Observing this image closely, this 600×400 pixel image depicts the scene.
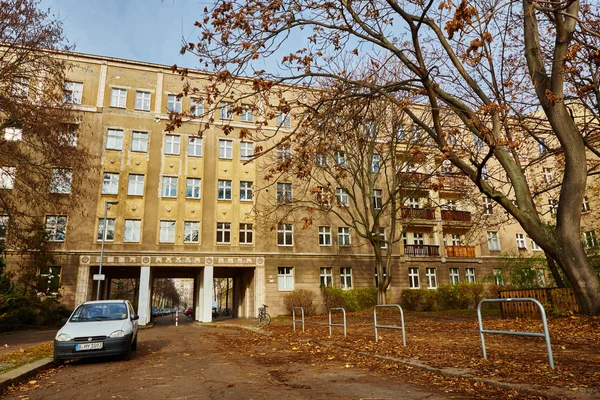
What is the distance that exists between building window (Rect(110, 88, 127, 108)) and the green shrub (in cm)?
1886

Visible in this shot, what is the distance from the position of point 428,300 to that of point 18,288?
27.5 m

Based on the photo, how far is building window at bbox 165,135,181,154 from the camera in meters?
31.1

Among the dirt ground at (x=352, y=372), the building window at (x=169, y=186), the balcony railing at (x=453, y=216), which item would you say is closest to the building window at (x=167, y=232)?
the building window at (x=169, y=186)

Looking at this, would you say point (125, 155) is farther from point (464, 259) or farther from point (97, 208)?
point (464, 259)

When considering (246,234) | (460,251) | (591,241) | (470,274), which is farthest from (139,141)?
(591,241)

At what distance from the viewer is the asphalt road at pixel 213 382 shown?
5.71 m

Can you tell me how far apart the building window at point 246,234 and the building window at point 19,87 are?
1805cm

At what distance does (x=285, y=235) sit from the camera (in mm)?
32125

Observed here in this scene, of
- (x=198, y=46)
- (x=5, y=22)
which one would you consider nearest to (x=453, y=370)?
(x=198, y=46)

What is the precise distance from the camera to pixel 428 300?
31875 millimetres

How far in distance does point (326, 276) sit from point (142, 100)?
19571 mm

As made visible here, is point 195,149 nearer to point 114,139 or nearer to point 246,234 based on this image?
point 114,139

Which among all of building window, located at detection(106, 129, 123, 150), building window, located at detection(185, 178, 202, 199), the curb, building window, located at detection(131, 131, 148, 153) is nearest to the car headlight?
the curb

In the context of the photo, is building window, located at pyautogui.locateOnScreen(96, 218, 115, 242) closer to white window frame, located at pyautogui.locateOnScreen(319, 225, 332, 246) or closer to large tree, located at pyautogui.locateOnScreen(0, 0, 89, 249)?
large tree, located at pyautogui.locateOnScreen(0, 0, 89, 249)
